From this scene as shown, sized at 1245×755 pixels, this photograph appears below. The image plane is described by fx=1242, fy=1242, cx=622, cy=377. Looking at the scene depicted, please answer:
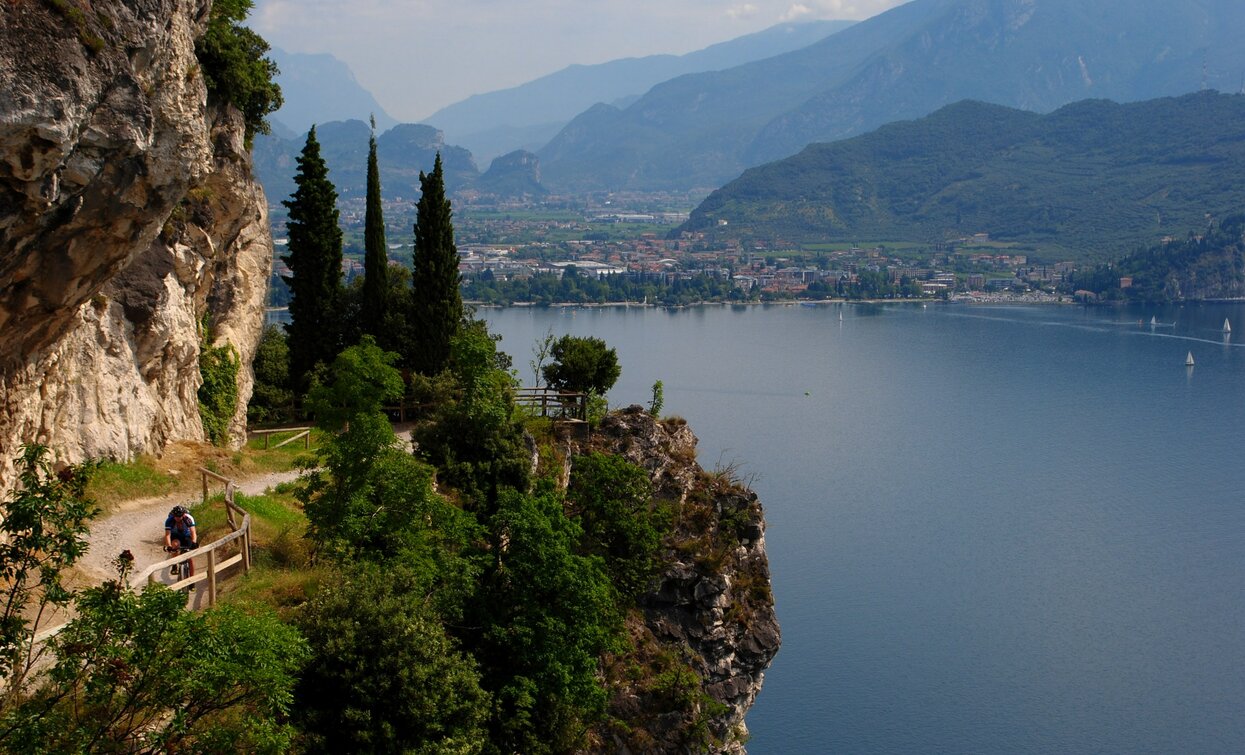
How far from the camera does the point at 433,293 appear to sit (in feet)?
94.0

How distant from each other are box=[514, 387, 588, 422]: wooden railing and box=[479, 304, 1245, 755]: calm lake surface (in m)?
9.76

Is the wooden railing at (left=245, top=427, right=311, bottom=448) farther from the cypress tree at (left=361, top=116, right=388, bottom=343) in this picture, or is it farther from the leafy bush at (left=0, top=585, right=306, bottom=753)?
the leafy bush at (left=0, top=585, right=306, bottom=753)

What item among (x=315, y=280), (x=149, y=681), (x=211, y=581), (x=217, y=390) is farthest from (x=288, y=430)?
(x=149, y=681)

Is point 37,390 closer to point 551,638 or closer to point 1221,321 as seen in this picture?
point 551,638

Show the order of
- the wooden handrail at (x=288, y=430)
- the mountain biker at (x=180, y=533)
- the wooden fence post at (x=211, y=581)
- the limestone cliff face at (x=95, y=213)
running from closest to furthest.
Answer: the limestone cliff face at (x=95, y=213), the wooden fence post at (x=211, y=581), the mountain biker at (x=180, y=533), the wooden handrail at (x=288, y=430)

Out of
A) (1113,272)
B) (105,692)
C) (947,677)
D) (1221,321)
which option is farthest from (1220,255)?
(105,692)

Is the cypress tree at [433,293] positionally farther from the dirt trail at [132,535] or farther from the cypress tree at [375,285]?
the dirt trail at [132,535]

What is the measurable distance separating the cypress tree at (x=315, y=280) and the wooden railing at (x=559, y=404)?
28.4 ft

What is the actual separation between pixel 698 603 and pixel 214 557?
930 centimetres

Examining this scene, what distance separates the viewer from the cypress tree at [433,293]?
28.6 m

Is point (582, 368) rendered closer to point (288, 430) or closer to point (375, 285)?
point (288, 430)

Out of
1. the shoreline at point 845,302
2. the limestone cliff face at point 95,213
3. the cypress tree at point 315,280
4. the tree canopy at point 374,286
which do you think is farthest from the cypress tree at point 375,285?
the shoreline at point 845,302

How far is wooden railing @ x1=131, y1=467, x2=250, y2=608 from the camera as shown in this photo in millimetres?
12641

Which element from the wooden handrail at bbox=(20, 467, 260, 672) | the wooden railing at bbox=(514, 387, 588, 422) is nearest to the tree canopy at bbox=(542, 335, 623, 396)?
the wooden railing at bbox=(514, 387, 588, 422)
